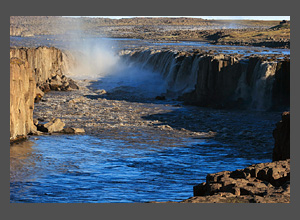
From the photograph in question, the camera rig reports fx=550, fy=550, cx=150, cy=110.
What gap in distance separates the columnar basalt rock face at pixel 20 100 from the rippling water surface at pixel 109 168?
98 cm

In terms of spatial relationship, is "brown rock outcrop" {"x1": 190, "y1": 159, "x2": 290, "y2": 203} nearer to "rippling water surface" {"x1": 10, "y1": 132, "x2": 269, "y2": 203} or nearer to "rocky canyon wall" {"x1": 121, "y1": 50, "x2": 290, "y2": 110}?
"rippling water surface" {"x1": 10, "y1": 132, "x2": 269, "y2": 203}

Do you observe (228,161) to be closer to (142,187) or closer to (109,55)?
(142,187)

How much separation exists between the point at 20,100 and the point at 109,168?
7.71m

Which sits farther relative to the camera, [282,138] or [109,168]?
[109,168]

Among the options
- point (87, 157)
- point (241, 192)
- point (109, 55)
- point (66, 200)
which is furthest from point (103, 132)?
point (109, 55)

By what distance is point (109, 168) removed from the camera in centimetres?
1980

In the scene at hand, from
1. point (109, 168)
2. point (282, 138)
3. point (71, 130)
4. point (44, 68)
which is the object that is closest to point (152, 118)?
point (71, 130)

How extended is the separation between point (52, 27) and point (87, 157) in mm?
83559

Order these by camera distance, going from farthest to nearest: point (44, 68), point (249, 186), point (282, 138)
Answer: point (44, 68) → point (282, 138) → point (249, 186)

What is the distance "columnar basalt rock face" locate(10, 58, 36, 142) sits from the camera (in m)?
24.5

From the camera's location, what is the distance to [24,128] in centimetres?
2581

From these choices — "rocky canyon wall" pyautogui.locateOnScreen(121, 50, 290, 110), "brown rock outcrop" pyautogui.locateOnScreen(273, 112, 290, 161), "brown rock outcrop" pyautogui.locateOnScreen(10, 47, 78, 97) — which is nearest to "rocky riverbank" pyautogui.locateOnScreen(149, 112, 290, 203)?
"brown rock outcrop" pyautogui.locateOnScreen(273, 112, 290, 161)

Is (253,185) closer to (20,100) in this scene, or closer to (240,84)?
(20,100)

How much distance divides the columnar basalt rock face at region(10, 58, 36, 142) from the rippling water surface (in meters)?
0.98
